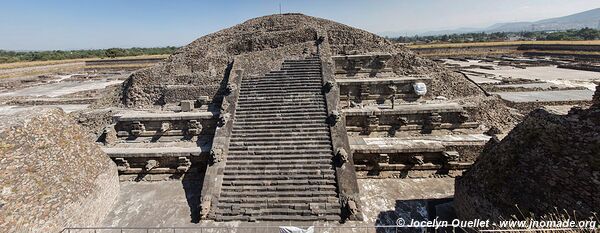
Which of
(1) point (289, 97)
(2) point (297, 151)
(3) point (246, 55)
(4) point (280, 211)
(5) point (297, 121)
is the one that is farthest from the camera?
(3) point (246, 55)

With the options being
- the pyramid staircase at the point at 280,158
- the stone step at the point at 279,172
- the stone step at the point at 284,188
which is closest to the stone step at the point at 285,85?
the pyramid staircase at the point at 280,158

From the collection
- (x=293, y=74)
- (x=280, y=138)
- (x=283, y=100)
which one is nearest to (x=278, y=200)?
(x=280, y=138)

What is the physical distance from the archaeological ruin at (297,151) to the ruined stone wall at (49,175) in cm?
3

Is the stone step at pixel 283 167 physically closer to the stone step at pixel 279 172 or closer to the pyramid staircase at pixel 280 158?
the pyramid staircase at pixel 280 158

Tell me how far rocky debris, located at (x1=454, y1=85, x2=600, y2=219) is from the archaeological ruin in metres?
0.02

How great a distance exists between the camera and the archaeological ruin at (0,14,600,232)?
20.7 ft

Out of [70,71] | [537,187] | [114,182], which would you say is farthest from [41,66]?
[537,187]

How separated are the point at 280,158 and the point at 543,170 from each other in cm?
735

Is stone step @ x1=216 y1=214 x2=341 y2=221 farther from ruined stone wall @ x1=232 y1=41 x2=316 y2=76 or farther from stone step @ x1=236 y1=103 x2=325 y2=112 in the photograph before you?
ruined stone wall @ x1=232 y1=41 x2=316 y2=76

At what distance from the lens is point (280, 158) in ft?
33.9

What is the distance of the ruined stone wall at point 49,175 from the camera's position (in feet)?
22.3

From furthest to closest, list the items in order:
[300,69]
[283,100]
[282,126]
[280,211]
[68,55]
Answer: [68,55] → [300,69] → [283,100] → [282,126] → [280,211]

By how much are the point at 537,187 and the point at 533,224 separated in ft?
3.14

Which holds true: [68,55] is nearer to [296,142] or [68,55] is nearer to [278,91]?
[278,91]
